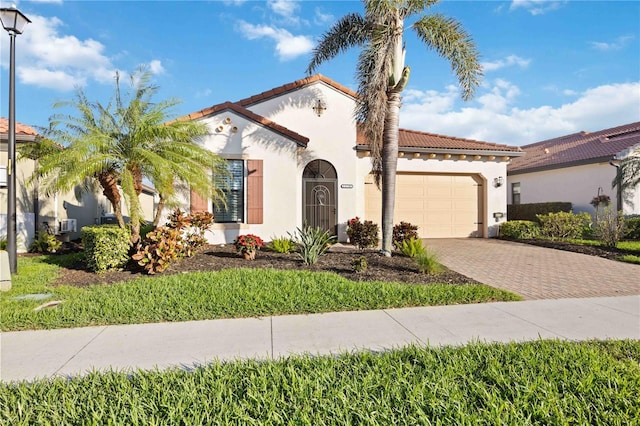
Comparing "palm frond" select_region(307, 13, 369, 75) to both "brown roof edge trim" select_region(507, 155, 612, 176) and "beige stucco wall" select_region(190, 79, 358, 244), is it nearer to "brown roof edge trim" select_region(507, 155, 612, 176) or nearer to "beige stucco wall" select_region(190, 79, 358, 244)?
"beige stucco wall" select_region(190, 79, 358, 244)

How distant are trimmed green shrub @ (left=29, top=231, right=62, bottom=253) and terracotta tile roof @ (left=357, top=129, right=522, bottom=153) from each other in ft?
33.7

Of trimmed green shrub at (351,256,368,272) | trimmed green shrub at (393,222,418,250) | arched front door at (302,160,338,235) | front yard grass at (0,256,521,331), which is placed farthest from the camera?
arched front door at (302,160,338,235)

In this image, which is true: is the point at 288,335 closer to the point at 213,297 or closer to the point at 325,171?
the point at 213,297

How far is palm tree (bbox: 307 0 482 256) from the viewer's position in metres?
8.34

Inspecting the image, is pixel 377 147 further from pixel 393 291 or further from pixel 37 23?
pixel 37 23

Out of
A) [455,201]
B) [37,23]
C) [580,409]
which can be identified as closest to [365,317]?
[580,409]

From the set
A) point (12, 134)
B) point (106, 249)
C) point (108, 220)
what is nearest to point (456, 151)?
point (106, 249)

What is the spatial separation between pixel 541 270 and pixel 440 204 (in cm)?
634

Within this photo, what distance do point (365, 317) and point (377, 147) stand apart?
546 cm

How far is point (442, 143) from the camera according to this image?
14.0 m

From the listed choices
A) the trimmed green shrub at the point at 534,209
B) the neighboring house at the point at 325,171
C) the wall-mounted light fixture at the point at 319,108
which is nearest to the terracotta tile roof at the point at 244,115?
the neighboring house at the point at 325,171

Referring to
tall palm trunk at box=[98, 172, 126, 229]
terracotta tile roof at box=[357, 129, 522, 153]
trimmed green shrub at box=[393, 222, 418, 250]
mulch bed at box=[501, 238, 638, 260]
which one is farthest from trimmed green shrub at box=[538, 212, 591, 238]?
tall palm trunk at box=[98, 172, 126, 229]

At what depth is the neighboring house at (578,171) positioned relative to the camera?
15.6 m

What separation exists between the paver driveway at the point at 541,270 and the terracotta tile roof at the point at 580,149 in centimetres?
867
